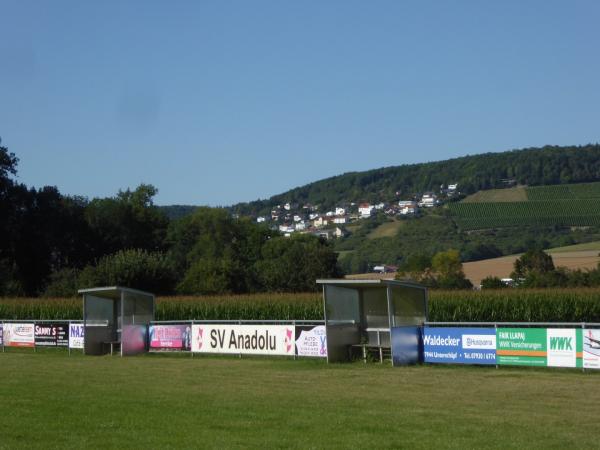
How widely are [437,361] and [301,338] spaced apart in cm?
556

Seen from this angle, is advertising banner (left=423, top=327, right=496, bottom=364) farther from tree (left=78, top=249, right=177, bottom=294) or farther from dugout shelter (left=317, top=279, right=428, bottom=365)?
tree (left=78, top=249, right=177, bottom=294)

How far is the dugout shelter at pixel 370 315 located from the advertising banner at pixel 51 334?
15031 millimetres

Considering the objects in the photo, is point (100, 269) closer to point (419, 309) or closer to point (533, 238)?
point (419, 309)

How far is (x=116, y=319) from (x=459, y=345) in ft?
56.5

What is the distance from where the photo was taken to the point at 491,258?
140 m

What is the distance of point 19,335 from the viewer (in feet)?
137

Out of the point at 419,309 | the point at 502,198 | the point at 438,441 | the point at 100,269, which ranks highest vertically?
the point at 502,198

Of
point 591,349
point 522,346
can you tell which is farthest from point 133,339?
point 591,349

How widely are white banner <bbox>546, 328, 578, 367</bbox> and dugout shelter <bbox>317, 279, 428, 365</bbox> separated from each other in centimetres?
462

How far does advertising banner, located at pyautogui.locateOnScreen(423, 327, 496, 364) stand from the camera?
26.8 metres

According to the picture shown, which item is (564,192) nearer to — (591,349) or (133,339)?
(133,339)

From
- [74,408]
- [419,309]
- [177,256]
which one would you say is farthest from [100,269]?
[177,256]

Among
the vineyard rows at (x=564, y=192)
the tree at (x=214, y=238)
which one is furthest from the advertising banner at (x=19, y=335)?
the vineyard rows at (x=564, y=192)

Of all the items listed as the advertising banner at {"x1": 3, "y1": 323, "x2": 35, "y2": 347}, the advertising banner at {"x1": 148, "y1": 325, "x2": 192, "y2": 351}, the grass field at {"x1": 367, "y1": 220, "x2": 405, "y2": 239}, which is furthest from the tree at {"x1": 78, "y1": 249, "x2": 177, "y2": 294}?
the grass field at {"x1": 367, "y1": 220, "x2": 405, "y2": 239}
